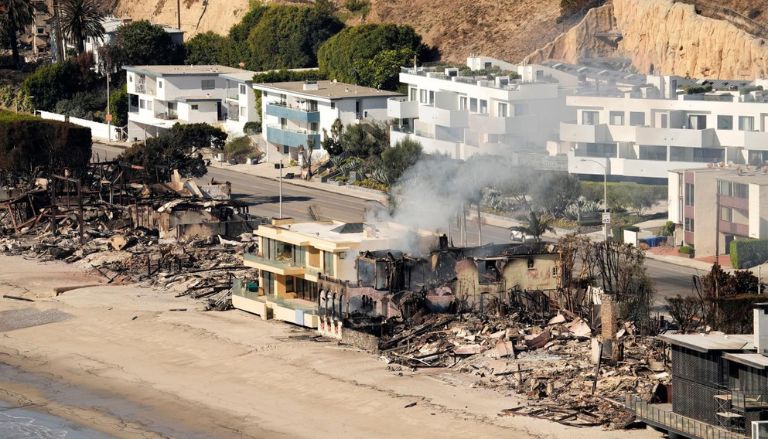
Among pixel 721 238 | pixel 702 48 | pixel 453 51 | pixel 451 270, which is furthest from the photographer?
pixel 453 51

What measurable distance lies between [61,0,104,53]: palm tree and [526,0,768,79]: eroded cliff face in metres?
52.2

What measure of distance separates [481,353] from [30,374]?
18.0 meters

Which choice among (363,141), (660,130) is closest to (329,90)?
(363,141)

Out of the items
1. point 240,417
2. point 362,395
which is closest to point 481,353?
point 362,395

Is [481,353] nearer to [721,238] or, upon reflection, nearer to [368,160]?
[721,238]

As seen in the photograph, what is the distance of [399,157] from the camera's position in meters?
114

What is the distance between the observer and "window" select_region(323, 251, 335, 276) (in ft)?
255

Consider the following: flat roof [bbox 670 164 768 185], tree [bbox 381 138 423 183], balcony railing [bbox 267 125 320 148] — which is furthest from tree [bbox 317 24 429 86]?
flat roof [bbox 670 164 768 185]

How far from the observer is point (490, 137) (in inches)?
4628

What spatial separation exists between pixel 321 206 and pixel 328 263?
120ft

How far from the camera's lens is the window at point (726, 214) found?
9338cm

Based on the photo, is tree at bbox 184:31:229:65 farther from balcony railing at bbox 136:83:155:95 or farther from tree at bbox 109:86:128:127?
balcony railing at bbox 136:83:155:95

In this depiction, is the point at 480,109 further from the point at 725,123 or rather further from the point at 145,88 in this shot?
the point at 145,88

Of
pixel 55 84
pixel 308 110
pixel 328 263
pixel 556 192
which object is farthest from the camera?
pixel 55 84
